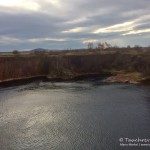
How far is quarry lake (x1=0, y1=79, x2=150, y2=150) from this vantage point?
3834cm

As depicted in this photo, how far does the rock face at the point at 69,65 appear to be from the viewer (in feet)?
360

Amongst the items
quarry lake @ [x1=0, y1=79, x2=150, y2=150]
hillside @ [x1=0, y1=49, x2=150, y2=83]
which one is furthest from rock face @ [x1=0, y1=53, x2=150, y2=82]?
quarry lake @ [x1=0, y1=79, x2=150, y2=150]

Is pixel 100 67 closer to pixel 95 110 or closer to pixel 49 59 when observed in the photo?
pixel 49 59

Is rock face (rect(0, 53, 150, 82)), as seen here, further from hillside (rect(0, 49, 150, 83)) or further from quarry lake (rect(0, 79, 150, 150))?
quarry lake (rect(0, 79, 150, 150))

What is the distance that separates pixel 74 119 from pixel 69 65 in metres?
73.9

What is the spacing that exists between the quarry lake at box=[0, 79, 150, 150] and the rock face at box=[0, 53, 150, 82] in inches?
1333

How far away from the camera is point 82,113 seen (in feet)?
Answer: 173

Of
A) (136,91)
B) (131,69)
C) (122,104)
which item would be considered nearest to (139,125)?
(122,104)

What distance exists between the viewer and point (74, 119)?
48.8m

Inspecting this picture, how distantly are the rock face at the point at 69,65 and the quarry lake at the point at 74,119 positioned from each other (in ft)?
111

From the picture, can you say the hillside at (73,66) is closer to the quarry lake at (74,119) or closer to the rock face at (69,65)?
the rock face at (69,65)

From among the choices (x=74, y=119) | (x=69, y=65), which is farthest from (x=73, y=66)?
(x=74, y=119)

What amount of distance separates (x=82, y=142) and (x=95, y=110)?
16790 mm

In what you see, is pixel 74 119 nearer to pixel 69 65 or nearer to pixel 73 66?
pixel 69 65
